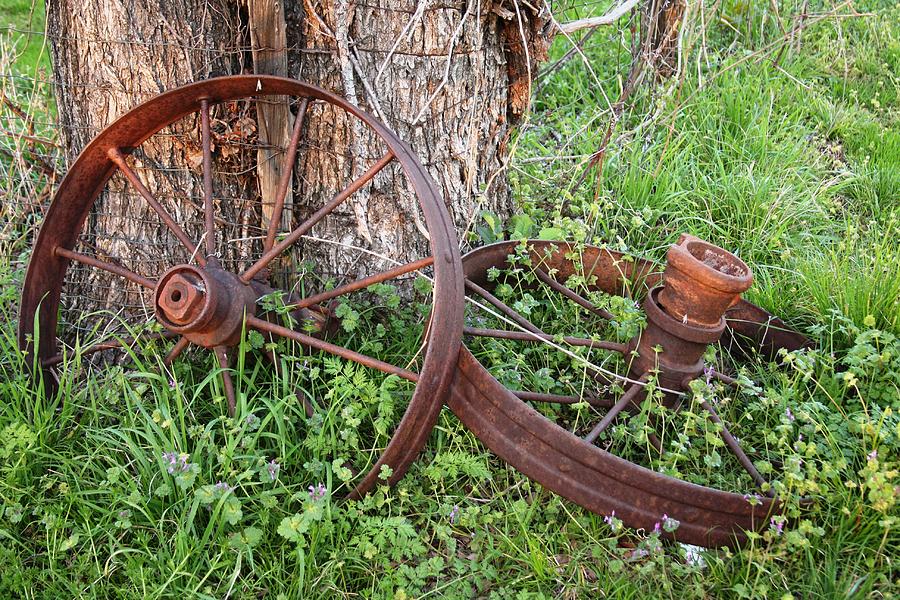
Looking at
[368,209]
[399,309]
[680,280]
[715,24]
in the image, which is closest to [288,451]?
[399,309]

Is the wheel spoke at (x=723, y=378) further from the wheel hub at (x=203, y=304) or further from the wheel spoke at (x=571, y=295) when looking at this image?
the wheel hub at (x=203, y=304)

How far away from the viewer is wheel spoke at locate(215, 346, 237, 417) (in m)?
2.25

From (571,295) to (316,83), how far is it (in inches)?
44.5

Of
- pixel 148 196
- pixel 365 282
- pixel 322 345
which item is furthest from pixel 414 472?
pixel 148 196

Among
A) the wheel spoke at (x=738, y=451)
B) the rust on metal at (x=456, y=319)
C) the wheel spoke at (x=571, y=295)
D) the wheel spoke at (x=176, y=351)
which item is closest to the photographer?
the rust on metal at (x=456, y=319)

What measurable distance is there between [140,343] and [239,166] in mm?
686

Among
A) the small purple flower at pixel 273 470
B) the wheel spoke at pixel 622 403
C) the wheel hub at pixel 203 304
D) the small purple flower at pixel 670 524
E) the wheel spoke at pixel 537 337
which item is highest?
the wheel hub at pixel 203 304

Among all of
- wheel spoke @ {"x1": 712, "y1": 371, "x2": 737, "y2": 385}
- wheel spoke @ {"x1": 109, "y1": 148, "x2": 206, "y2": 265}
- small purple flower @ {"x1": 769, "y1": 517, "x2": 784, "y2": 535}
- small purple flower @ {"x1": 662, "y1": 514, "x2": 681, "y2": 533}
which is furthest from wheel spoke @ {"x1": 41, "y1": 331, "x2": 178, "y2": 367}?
small purple flower @ {"x1": 769, "y1": 517, "x2": 784, "y2": 535}

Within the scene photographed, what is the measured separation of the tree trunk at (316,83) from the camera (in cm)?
236

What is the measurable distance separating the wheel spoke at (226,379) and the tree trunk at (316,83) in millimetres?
472

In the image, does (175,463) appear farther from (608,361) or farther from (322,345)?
(608,361)

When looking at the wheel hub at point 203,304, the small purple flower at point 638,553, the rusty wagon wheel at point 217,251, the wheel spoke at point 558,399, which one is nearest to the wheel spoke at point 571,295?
the wheel spoke at point 558,399

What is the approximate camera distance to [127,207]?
2.60 meters

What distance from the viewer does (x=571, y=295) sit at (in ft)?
8.55
